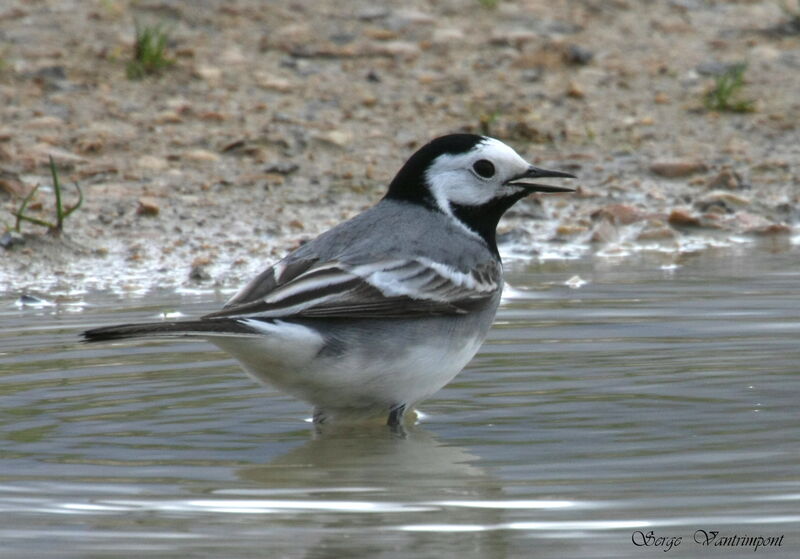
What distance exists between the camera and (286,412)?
6.45m

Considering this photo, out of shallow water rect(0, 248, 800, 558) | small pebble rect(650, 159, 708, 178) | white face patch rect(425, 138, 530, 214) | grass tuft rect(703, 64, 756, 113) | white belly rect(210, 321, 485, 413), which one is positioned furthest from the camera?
grass tuft rect(703, 64, 756, 113)

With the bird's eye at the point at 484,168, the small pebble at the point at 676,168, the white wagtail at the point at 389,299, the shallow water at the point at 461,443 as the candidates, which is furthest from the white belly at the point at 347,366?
the small pebble at the point at 676,168

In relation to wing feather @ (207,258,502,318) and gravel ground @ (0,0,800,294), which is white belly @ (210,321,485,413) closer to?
wing feather @ (207,258,502,318)

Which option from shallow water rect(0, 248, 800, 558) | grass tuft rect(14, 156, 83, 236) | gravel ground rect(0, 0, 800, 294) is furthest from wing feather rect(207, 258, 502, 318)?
grass tuft rect(14, 156, 83, 236)

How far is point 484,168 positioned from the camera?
6.63 metres

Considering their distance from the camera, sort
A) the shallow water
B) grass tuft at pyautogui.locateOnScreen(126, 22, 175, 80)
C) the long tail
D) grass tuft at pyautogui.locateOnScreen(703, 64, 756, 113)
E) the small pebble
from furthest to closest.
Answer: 1. grass tuft at pyautogui.locateOnScreen(703, 64, 756, 113)
2. grass tuft at pyautogui.locateOnScreen(126, 22, 175, 80)
3. the small pebble
4. the long tail
5. the shallow water

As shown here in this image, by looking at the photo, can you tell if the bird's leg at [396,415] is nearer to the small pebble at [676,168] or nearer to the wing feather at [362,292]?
the wing feather at [362,292]

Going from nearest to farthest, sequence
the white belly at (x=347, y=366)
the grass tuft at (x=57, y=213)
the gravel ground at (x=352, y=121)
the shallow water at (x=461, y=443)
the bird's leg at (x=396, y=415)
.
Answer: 1. the shallow water at (x=461, y=443)
2. the white belly at (x=347, y=366)
3. the bird's leg at (x=396, y=415)
4. the grass tuft at (x=57, y=213)
5. the gravel ground at (x=352, y=121)

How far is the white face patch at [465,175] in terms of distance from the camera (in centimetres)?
659

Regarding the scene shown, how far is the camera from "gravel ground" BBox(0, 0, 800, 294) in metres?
9.74

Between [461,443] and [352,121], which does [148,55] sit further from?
[461,443]

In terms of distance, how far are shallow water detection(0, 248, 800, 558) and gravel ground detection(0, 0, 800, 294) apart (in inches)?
54.0

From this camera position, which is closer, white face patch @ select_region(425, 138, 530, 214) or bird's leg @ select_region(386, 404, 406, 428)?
bird's leg @ select_region(386, 404, 406, 428)

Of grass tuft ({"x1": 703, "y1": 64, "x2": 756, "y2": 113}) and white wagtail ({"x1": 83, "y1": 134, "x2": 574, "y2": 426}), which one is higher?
white wagtail ({"x1": 83, "y1": 134, "x2": 574, "y2": 426})
